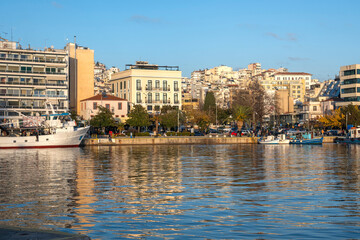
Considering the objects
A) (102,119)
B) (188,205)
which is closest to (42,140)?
(102,119)

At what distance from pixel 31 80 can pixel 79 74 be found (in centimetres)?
1566

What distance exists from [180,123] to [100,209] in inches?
3318

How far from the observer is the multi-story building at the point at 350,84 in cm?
11131

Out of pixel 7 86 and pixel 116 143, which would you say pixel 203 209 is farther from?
pixel 7 86

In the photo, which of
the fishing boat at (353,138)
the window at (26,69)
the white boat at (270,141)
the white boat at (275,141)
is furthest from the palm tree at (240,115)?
the window at (26,69)

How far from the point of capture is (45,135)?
7744cm

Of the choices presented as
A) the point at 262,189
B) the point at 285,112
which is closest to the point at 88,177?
the point at 262,189

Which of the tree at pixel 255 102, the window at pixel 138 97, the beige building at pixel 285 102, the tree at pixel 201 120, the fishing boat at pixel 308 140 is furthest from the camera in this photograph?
the beige building at pixel 285 102

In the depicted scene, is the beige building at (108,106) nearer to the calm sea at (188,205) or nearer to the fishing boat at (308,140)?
the fishing boat at (308,140)

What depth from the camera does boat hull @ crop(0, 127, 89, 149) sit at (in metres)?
76.5

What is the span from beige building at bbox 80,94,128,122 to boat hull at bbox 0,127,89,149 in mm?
21624

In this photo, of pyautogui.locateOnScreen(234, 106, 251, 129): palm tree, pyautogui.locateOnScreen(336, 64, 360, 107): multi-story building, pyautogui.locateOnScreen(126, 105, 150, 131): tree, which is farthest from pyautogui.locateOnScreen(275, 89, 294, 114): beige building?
pyautogui.locateOnScreen(126, 105, 150, 131): tree

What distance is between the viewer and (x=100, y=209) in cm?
1775

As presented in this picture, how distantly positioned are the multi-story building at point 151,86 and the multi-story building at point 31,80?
14.0m
